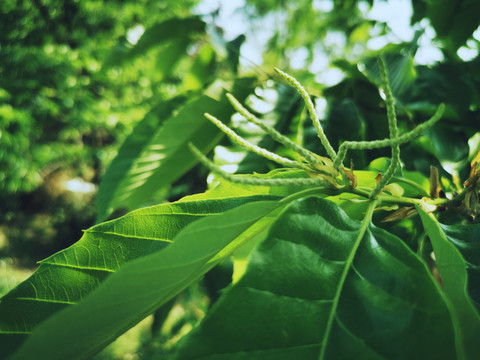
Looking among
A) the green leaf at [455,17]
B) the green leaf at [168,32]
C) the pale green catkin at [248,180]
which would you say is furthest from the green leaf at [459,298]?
the green leaf at [168,32]

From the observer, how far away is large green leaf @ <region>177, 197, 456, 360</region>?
291mm

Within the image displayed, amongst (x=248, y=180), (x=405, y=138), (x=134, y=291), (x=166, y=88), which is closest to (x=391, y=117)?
(x=405, y=138)

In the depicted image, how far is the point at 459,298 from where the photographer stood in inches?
12.0

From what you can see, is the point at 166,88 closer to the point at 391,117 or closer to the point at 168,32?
the point at 168,32

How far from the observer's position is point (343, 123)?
692mm

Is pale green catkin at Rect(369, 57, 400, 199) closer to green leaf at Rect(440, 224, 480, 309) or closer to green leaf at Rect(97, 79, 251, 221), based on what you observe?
green leaf at Rect(440, 224, 480, 309)

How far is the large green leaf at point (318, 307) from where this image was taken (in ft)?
0.95

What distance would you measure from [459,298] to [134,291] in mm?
281

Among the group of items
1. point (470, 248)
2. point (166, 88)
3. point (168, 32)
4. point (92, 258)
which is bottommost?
point (166, 88)

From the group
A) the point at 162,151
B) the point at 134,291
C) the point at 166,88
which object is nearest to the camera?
the point at 134,291

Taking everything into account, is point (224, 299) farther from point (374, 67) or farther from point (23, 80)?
point (23, 80)

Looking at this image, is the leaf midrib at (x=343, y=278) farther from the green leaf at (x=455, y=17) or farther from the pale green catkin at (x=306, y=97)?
the green leaf at (x=455, y=17)

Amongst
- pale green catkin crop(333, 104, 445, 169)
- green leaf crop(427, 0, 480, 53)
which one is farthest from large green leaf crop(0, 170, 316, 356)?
green leaf crop(427, 0, 480, 53)

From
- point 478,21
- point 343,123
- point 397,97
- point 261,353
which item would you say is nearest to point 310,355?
point 261,353
